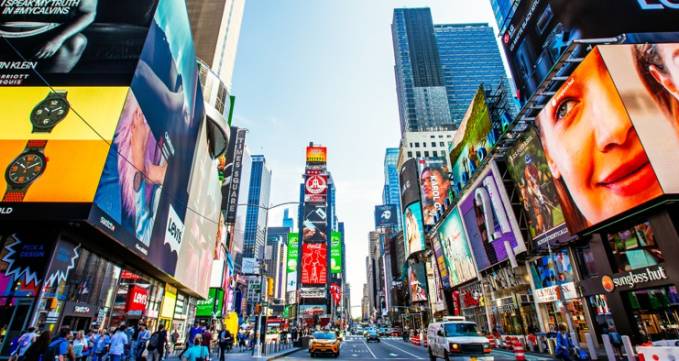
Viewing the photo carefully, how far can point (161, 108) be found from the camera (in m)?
22.2

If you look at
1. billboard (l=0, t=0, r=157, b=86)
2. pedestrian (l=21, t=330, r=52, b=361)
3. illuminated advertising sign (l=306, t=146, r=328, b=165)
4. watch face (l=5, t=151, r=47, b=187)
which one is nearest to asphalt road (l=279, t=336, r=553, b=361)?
pedestrian (l=21, t=330, r=52, b=361)

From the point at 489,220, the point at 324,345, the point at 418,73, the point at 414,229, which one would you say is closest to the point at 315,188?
the point at 414,229

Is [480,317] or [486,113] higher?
[486,113]

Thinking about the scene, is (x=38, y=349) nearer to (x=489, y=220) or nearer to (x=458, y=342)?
(x=458, y=342)

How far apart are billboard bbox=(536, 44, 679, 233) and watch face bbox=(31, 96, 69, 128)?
28762mm

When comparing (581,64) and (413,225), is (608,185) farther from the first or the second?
(413,225)

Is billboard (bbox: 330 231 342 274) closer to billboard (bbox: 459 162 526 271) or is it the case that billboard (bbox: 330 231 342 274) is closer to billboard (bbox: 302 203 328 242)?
billboard (bbox: 302 203 328 242)

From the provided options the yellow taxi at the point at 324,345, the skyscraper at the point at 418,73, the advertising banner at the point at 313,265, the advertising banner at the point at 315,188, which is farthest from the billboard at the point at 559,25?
the skyscraper at the point at 418,73

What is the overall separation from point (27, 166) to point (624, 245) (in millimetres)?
32375

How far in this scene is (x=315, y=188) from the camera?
91062 millimetres

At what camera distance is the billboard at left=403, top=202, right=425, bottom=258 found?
74688 mm

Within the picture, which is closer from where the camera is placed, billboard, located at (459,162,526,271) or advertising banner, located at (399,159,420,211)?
→ billboard, located at (459,162,526,271)

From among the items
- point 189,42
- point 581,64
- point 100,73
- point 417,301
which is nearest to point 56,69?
point 100,73

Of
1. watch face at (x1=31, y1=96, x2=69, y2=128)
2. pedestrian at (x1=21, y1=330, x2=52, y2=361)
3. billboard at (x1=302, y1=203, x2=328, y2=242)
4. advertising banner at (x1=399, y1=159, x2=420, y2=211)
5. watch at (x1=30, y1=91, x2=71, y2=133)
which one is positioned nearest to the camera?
pedestrian at (x1=21, y1=330, x2=52, y2=361)
